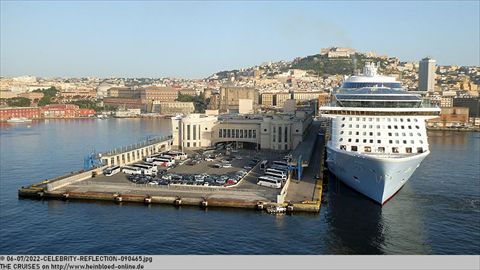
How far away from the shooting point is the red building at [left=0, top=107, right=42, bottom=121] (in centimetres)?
6469

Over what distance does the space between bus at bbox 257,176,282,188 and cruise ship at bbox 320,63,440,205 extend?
7.82 ft

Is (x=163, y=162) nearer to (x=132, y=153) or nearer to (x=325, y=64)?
(x=132, y=153)

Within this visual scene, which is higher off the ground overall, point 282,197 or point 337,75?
point 337,75

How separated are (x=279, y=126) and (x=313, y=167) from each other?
668 cm

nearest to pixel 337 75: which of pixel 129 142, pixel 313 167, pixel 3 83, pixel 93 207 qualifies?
pixel 3 83

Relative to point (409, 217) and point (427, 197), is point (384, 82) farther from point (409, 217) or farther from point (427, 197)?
point (409, 217)

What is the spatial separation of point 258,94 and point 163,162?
57077mm

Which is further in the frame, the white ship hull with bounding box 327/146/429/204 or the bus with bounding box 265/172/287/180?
the bus with bounding box 265/172/287/180

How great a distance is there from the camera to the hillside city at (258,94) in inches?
2603

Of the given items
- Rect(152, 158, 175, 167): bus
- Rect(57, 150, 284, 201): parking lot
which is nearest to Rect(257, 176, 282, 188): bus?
Rect(57, 150, 284, 201): parking lot

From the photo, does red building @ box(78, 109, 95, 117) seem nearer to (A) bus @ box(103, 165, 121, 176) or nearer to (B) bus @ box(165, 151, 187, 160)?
(B) bus @ box(165, 151, 187, 160)

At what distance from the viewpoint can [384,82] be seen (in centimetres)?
2055

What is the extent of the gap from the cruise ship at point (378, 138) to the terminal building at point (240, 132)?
9598mm

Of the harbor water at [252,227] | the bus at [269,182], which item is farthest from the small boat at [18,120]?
the bus at [269,182]
